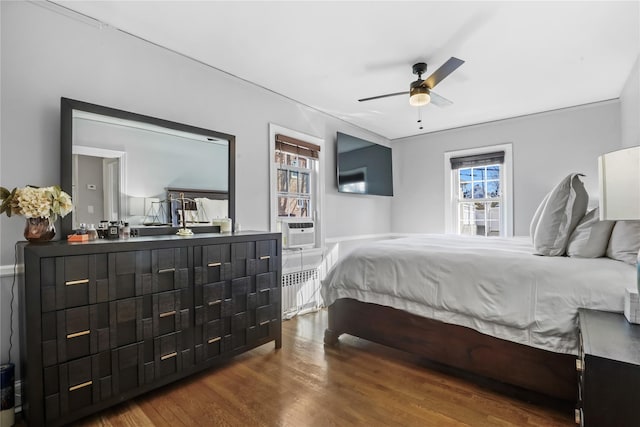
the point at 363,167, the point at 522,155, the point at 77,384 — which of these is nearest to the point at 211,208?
the point at 77,384

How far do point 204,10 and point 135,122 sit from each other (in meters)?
0.93

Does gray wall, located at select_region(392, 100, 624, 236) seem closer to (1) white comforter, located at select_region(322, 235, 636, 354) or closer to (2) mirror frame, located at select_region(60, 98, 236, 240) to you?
(1) white comforter, located at select_region(322, 235, 636, 354)

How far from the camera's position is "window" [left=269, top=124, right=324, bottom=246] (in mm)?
3480

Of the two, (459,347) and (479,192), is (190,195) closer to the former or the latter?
(459,347)

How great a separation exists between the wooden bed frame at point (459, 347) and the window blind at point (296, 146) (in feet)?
6.02

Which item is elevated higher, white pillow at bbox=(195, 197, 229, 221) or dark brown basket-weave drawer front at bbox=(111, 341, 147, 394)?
white pillow at bbox=(195, 197, 229, 221)

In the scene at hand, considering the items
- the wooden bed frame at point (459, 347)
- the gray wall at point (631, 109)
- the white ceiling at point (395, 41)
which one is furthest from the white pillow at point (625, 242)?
the gray wall at point (631, 109)

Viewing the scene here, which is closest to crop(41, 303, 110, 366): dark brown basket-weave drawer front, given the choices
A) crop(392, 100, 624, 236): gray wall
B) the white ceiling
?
the white ceiling

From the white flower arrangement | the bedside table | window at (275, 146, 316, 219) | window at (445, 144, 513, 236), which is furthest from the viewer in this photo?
window at (445, 144, 513, 236)

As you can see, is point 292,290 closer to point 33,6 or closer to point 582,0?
point 33,6

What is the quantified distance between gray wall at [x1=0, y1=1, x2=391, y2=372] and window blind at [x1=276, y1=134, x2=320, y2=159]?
190 mm

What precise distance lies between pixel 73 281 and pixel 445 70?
2720mm

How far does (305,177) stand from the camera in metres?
3.97

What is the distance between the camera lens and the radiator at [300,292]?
3.55 m
